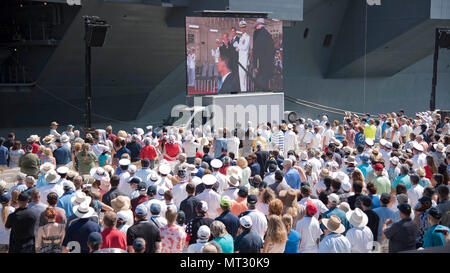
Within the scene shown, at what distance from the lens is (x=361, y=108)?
1243 inches

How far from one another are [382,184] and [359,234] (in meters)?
2.92

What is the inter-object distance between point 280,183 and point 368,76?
75.9ft

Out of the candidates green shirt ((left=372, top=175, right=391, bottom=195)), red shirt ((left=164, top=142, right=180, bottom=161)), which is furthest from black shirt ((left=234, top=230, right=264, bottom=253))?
red shirt ((left=164, top=142, right=180, bottom=161))

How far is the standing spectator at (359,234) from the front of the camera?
6.69 metres

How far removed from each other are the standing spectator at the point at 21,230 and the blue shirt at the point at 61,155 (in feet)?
17.3

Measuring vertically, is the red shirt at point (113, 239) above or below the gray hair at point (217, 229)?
below

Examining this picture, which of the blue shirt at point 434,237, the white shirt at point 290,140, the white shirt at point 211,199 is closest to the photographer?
the blue shirt at point 434,237

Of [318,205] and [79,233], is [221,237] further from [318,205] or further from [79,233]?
[318,205]

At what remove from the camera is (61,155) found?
40.1 feet

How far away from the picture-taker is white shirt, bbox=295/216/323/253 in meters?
7.11

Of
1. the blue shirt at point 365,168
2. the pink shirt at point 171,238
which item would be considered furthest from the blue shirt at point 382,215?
the pink shirt at point 171,238

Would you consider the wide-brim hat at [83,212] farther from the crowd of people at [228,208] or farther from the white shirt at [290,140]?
the white shirt at [290,140]

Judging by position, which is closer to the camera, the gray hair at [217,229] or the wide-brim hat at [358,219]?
the gray hair at [217,229]
